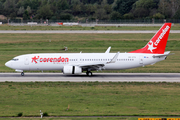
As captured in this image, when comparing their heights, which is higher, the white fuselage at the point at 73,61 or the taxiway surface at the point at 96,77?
the white fuselage at the point at 73,61

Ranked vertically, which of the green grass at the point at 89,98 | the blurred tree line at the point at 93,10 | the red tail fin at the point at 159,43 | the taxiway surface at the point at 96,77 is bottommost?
the green grass at the point at 89,98

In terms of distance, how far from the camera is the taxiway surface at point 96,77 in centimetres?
3647

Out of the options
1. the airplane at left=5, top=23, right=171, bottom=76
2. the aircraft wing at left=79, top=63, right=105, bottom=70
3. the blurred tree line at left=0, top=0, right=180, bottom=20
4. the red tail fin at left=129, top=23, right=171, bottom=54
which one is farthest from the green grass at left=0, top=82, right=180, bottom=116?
the blurred tree line at left=0, top=0, right=180, bottom=20

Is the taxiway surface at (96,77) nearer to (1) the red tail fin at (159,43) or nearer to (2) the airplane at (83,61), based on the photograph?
(2) the airplane at (83,61)

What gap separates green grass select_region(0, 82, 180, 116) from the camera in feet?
74.8

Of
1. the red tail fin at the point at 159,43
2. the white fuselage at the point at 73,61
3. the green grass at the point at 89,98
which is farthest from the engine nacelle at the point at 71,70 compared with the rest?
the red tail fin at the point at 159,43

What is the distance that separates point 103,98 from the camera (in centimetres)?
2705

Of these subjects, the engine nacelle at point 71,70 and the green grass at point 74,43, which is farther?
the green grass at point 74,43

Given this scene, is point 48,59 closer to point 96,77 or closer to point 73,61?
point 73,61

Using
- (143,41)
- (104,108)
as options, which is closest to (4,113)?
(104,108)

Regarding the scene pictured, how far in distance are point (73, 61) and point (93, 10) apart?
5748 inches

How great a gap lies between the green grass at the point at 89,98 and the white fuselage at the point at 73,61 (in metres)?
5.80

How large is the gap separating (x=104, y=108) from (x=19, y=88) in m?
11.9

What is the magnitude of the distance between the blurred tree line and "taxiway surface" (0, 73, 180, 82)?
114824mm
